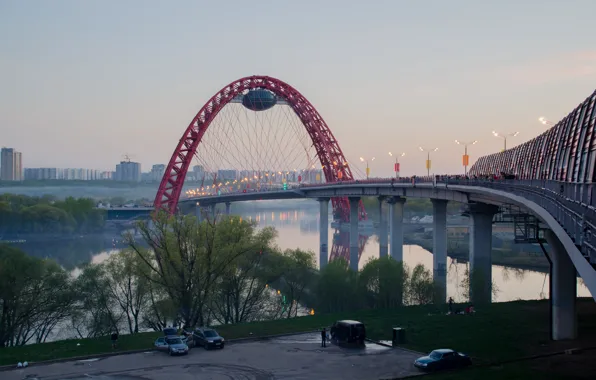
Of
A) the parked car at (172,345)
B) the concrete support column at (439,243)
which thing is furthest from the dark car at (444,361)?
the concrete support column at (439,243)

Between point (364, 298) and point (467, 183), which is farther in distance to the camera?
point (467, 183)

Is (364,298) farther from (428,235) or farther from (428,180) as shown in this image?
(428,235)

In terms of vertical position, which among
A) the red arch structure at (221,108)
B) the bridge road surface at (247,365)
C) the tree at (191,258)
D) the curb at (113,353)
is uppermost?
the red arch structure at (221,108)

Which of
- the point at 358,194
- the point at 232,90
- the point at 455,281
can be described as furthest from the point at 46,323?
the point at 232,90

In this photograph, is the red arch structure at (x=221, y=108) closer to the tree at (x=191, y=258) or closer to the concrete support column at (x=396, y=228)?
the concrete support column at (x=396, y=228)

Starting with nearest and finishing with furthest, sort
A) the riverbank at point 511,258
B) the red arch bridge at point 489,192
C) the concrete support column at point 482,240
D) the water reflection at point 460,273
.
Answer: the red arch bridge at point 489,192 < the concrete support column at point 482,240 < the water reflection at point 460,273 < the riverbank at point 511,258

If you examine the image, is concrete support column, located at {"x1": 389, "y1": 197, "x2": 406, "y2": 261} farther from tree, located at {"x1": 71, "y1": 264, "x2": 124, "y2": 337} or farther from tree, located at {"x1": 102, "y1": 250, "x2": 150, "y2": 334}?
tree, located at {"x1": 71, "y1": 264, "x2": 124, "y2": 337}

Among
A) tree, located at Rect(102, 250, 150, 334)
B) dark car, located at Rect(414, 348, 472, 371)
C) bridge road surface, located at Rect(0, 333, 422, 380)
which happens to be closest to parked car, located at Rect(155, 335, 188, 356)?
bridge road surface, located at Rect(0, 333, 422, 380)
